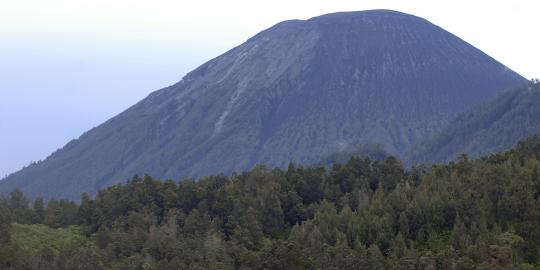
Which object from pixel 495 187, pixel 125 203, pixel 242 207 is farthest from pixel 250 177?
pixel 495 187

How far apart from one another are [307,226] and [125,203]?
1799cm

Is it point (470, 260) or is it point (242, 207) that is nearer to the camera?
point (470, 260)

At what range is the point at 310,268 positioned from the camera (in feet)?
161

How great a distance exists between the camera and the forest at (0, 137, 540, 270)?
1948 inches

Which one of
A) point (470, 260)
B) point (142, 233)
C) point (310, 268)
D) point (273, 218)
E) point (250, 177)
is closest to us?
point (470, 260)

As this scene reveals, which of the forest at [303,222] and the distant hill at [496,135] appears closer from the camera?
the forest at [303,222]

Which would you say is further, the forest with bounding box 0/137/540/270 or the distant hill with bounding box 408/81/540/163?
the distant hill with bounding box 408/81/540/163

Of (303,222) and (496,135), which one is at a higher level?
(303,222)

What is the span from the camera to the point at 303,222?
203ft

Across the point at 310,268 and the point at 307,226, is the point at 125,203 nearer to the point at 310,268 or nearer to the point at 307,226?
the point at 307,226

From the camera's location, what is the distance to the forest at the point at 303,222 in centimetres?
4947

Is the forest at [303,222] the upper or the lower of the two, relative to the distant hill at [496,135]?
upper

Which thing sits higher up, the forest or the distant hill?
the forest

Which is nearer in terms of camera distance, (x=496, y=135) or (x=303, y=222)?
(x=303, y=222)
